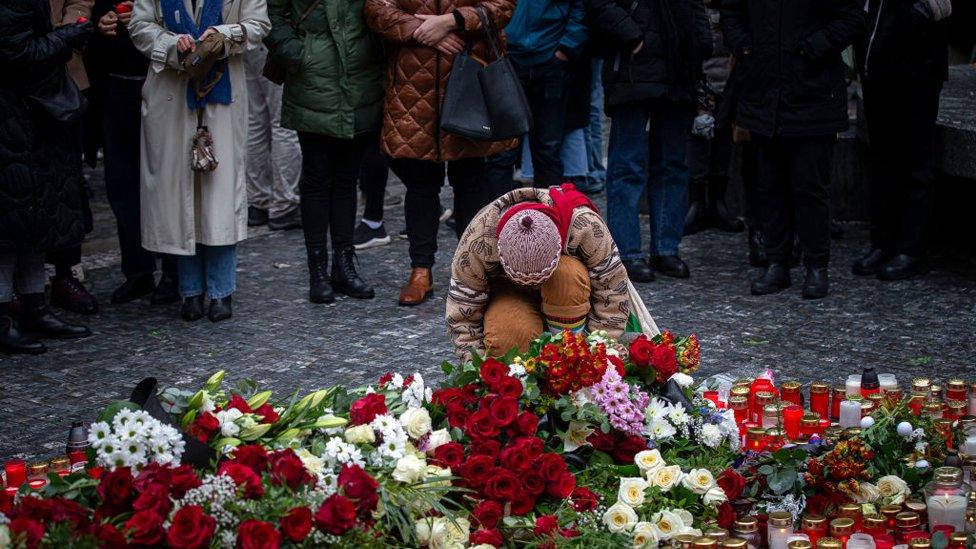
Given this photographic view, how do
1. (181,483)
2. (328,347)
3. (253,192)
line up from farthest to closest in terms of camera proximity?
(253,192) < (328,347) < (181,483)

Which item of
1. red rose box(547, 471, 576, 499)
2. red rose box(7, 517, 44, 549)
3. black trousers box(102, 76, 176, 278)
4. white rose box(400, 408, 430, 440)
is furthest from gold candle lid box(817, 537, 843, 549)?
black trousers box(102, 76, 176, 278)

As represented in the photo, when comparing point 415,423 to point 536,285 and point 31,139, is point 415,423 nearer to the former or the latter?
point 536,285

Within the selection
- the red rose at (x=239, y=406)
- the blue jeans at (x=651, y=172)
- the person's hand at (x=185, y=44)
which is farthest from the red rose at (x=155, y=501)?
the blue jeans at (x=651, y=172)

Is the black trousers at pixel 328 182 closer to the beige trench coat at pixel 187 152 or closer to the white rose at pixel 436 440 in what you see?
the beige trench coat at pixel 187 152

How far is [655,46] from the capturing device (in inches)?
289

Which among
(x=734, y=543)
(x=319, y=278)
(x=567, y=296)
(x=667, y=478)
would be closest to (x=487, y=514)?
(x=667, y=478)

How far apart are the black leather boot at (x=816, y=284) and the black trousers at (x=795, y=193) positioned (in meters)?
0.03

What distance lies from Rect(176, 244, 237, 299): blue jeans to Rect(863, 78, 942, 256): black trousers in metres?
3.69

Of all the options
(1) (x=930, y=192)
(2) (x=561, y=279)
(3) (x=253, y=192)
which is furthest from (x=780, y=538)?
(3) (x=253, y=192)

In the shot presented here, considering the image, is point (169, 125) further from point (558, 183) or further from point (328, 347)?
point (558, 183)

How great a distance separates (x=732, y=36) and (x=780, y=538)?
4032mm

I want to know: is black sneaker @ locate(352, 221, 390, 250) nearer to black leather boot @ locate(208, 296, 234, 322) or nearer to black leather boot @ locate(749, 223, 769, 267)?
black leather boot @ locate(208, 296, 234, 322)

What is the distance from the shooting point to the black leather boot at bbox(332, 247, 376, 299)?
24.1ft

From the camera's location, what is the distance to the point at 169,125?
6.74 meters
